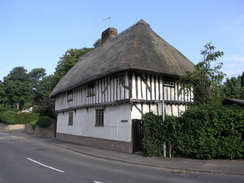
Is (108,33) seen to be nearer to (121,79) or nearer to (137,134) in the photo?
(121,79)

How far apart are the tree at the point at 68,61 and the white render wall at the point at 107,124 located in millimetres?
15736

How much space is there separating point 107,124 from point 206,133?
6595 mm

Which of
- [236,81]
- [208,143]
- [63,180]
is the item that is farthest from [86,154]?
[236,81]

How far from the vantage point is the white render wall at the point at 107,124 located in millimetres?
11891

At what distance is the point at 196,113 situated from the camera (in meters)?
9.12

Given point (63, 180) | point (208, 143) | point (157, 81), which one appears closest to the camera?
point (63, 180)

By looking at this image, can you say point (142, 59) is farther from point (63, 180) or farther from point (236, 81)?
point (236, 81)

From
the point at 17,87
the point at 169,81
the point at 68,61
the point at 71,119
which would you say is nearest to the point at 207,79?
the point at 169,81

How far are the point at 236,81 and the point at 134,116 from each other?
19.6 metres

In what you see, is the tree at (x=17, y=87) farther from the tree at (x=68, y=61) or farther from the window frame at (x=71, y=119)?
the window frame at (x=71, y=119)

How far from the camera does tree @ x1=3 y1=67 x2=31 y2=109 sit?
5459 cm

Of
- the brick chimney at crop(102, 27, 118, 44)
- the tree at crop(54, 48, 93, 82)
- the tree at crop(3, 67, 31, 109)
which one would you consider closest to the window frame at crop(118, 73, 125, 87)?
the brick chimney at crop(102, 27, 118, 44)

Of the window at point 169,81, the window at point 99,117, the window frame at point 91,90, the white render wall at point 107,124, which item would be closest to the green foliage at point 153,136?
the white render wall at point 107,124

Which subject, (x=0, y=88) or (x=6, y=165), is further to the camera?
(x=0, y=88)
